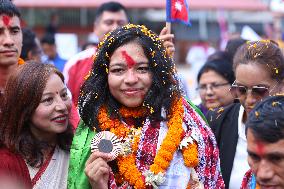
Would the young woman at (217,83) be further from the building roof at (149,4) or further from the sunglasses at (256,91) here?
the building roof at (149,4)

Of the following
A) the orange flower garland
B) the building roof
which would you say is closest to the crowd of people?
the orange flower garland

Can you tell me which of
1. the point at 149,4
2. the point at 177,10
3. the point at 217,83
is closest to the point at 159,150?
the point at 177,10

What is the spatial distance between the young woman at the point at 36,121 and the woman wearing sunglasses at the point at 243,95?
1073mm

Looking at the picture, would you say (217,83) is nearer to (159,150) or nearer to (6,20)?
(6,20)

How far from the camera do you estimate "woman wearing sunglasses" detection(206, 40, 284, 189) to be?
4.14 metres

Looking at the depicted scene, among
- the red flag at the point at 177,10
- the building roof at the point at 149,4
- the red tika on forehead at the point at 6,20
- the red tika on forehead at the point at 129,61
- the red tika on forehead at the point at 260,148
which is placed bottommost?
the red tika on forehead at the point at 260,148

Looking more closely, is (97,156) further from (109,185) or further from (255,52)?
(255,52)

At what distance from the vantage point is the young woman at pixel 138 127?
381 centimetres

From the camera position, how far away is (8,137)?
4.05 metres

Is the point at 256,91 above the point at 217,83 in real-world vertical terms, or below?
below

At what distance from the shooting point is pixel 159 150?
3.85m

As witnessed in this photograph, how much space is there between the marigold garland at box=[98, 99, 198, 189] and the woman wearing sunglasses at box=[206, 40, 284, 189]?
1.58 feet

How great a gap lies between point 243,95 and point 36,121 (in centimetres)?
133

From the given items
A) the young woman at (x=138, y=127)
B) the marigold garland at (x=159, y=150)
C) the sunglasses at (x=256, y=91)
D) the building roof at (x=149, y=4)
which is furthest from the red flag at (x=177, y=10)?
the building roof at (x=149, y=4)
